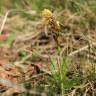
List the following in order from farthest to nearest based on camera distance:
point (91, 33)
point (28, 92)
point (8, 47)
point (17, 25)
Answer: point (17, 25) < point (8, 47) < point (91, 33) < point (28, 92)

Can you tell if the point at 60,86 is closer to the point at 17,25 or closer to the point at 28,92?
the point at 28,92

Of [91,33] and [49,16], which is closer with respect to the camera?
[49,16]

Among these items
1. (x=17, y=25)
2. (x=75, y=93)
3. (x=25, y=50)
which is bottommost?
(x=75, y=93)

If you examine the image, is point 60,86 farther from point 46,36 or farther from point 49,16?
point 46,36

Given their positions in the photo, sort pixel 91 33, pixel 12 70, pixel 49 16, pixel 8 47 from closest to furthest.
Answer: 1. pixel 49 16
2. pixel 12 70
3. pixel 91 33
4. pixel 8 47

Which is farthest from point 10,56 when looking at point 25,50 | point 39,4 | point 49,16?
point 49,16

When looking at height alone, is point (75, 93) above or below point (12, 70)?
below

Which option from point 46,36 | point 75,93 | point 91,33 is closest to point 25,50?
point 46,36

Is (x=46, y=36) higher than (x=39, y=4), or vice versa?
(x=39, y=4)

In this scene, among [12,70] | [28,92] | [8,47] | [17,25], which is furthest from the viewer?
[17,25]
